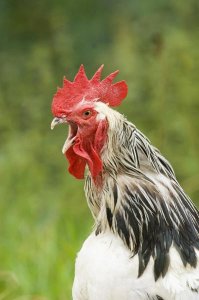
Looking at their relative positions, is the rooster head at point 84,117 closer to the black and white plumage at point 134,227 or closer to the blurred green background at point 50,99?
the black and white plumage at point 134,227

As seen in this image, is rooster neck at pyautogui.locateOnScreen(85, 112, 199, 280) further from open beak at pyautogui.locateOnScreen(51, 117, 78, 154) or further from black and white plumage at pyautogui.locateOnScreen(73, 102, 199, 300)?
open beak at pyautogui.locateOnScreen(51, 117, 78, 154)

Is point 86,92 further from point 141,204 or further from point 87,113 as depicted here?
point 141,204

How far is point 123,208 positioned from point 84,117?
0.40m

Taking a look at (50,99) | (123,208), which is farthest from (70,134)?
(50,99)

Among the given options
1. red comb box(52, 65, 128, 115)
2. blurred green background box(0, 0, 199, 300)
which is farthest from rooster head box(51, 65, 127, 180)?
blurred green background box(0, 0, 199, 300)

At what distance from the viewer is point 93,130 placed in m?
4.10

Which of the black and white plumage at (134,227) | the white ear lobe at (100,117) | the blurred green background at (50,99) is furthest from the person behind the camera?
the blurred green background at (50,99)

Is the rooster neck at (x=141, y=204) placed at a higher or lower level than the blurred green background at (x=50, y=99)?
lower

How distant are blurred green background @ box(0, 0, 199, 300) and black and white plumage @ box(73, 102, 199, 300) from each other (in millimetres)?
1636

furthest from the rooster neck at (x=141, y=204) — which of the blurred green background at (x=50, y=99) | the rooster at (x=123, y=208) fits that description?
the blurred green background at (x=50, y=99)

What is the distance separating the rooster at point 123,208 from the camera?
4.00m

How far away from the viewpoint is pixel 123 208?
4.11m

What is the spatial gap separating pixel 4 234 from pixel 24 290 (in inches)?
33.7

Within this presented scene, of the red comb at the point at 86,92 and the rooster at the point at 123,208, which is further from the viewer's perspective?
the red comb at the point at 86,92
